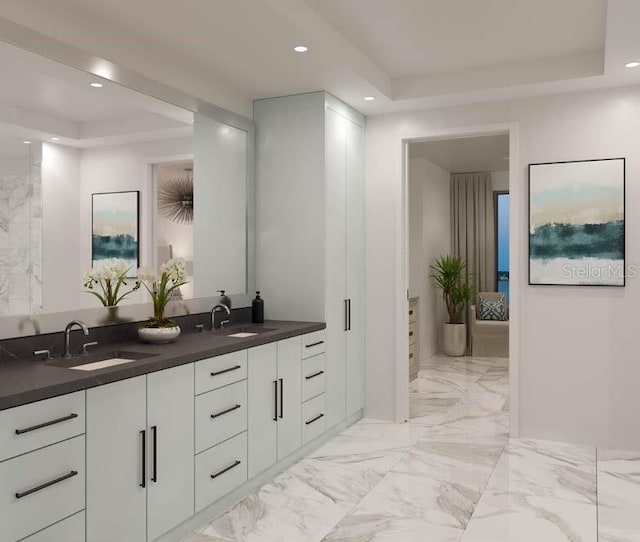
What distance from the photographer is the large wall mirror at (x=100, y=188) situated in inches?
108

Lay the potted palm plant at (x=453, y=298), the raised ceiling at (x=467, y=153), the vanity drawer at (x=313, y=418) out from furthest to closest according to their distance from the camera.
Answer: the potted palm plant at (x=453, y=298)
the raised ceiling at (x=467, y=153)
the vanity drawer at (x=313, y=418)

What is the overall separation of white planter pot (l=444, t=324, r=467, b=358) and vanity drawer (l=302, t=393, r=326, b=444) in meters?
4.12

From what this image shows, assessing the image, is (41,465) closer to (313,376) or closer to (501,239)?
(313,376)

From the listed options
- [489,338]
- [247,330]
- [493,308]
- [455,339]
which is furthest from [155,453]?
[493,308]

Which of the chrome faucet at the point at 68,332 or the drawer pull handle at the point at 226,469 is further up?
the chrome faucet at the point at 68,332

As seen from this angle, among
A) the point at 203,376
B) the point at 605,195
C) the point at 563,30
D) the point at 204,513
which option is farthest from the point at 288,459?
the point at 563,30

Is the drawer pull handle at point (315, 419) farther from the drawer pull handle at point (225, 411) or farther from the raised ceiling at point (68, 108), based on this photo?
the raised ceiling at point (68, 108)

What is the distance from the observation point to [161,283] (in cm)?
342

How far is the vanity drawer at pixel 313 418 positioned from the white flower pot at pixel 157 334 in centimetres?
109

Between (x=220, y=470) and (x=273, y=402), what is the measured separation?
23.8 inches

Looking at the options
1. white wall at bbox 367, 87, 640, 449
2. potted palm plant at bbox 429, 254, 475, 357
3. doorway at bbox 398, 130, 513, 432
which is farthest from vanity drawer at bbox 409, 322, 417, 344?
white wall at bbox 367, 87, 640, 449

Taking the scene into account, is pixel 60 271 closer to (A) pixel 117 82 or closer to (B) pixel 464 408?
(A) pixel 117 82

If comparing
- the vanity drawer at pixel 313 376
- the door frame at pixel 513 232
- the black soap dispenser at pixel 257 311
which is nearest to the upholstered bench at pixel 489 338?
the door frame at pixel 513 232

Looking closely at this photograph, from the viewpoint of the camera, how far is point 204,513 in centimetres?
292
